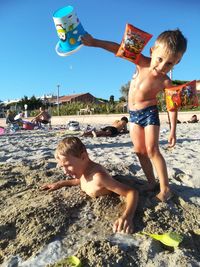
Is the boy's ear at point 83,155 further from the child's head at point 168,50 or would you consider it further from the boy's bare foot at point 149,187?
the child's head at point 168,50

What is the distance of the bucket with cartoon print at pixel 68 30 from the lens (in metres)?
3.29

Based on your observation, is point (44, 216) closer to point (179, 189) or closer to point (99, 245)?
point (99, 245)

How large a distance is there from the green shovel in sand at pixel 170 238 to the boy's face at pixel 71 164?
2.48 feet

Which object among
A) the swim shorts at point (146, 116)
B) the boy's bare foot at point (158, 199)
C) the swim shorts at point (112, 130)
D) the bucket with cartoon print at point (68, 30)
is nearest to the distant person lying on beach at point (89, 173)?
the boy's bare foot at point (158, 199)

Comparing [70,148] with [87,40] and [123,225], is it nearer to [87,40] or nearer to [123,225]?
[123,225]

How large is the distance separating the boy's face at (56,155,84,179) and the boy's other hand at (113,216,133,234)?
55 cm

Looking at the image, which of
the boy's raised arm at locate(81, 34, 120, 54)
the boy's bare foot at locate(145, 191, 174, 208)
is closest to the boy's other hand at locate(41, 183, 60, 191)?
the boy's bare foot at locate(145, 191, 174, 208)

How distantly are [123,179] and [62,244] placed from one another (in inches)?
45.3

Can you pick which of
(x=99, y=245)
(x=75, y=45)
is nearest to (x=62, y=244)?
(x=99, y=245)

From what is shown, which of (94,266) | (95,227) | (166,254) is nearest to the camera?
(94,266)

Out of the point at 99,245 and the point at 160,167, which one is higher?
the point at 160,167

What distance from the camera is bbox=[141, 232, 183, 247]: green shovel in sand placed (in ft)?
8.39

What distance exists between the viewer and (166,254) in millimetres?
2451

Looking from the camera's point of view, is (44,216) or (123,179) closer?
(44,216)
